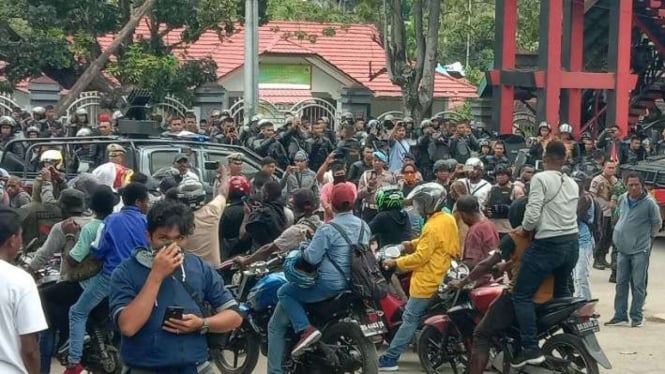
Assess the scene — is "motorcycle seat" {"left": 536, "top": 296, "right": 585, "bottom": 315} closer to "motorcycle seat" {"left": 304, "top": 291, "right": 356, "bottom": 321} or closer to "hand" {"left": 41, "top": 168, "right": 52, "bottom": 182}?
"motorcycle seat" {"left": 304, "top": 291, "right": 356, "bottom": 321}

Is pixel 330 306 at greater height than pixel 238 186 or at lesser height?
lesser

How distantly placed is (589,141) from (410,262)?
12767mm

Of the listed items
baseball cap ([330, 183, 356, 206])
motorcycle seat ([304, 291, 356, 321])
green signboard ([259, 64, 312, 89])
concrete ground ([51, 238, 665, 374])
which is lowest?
concrete ground ([51, 238, 665, 374])

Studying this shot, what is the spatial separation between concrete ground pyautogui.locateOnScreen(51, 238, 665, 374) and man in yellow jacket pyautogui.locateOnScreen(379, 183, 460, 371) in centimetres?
57

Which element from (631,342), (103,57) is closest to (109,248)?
(631,342)

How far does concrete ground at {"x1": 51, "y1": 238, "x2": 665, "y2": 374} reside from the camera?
33.1ft

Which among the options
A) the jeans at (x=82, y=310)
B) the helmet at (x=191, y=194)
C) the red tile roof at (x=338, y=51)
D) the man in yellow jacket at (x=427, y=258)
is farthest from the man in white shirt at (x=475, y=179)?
the red tile roof at (x=338, y=51)

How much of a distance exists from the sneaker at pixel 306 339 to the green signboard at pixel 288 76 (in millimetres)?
27885

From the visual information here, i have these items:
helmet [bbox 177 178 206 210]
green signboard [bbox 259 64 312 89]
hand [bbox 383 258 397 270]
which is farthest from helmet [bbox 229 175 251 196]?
green signboard [bbox 259 64 312 89]

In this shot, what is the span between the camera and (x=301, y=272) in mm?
8484

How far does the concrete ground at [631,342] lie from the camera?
10.1 meters

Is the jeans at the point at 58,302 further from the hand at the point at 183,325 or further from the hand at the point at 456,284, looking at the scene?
the hand at the point at 183,325

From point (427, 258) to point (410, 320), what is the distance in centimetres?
52

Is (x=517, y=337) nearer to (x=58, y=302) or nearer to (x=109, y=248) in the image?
A: (x=109, y=248)
